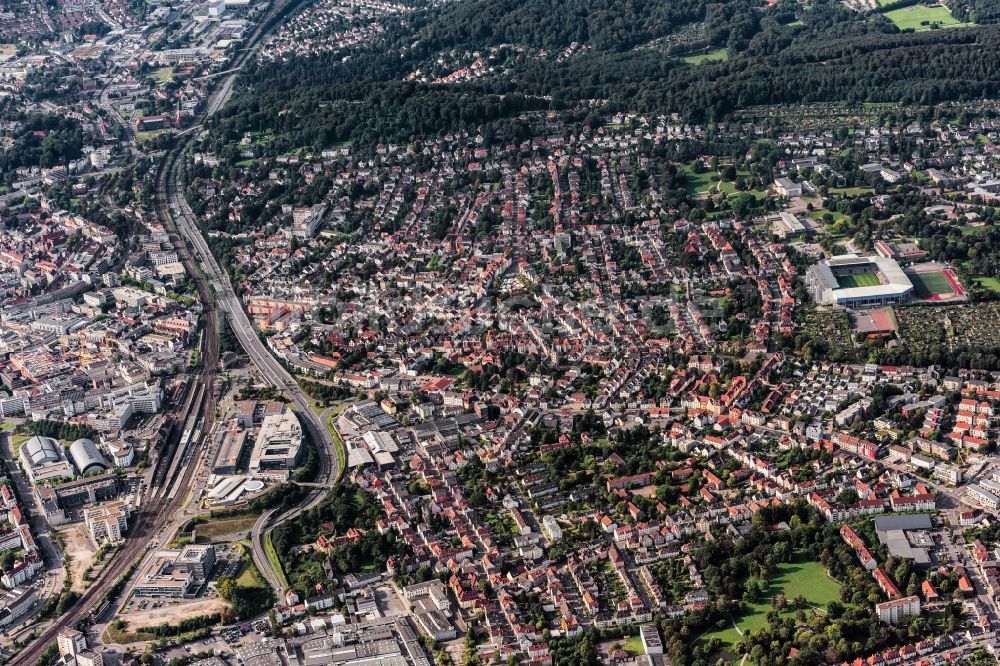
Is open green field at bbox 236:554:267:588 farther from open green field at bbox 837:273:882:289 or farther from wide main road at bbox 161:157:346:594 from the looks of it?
open green field at bbox 837:273:882:289

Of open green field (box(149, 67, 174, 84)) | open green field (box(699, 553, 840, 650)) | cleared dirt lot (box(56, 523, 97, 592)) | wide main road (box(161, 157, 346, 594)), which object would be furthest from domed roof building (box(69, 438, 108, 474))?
open green field (box(149, 67, 174, 84))

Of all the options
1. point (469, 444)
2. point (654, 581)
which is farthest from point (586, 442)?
point (654, 581)

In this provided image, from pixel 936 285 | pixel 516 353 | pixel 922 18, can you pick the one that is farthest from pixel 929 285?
pixel 922 18

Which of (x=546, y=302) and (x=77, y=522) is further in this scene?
(x=546, y=302)

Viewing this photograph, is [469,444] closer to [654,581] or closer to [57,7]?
[654,581]

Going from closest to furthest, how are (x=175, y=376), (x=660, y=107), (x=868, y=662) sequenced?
(x=868, y=662), (x=175, y=376), (x=660, y=107)

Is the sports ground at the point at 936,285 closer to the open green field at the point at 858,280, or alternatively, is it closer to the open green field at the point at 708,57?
the open green field at the point at 858,280
